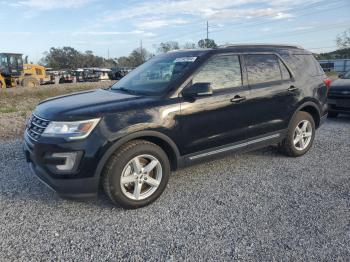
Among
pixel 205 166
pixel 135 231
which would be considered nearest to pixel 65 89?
pixel 205 166

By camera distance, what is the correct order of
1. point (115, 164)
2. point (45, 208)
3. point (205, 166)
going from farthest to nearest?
point (205, 166) < point (45, 208) < point (115, 164)

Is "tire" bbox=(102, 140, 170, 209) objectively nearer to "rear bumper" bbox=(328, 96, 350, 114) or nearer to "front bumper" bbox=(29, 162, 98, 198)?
"front bumper" bbox=(29, 162, 98, 198)

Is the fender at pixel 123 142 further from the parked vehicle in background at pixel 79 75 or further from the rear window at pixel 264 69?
the parked vehicle in background at pixel 79 75

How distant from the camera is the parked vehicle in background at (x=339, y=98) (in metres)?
8.27

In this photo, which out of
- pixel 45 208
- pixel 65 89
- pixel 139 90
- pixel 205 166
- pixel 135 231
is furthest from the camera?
pixel 65 89

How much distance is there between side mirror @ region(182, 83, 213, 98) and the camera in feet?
13.1

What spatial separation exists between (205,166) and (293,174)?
1.29 metres

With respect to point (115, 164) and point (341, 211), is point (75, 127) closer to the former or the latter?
point (115, 164)

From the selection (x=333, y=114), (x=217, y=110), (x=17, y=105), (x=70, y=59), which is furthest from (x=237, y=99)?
(x=70, y=59)

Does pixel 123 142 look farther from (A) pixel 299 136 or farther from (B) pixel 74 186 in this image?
(A) pixel 299 136

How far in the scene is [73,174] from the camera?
3.46m

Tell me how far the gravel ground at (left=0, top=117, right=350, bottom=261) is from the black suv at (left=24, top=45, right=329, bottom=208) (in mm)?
349

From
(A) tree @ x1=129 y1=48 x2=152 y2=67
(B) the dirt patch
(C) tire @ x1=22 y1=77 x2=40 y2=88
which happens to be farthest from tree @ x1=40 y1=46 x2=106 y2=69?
(B) the dirt patch

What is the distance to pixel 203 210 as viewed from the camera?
375 cm
